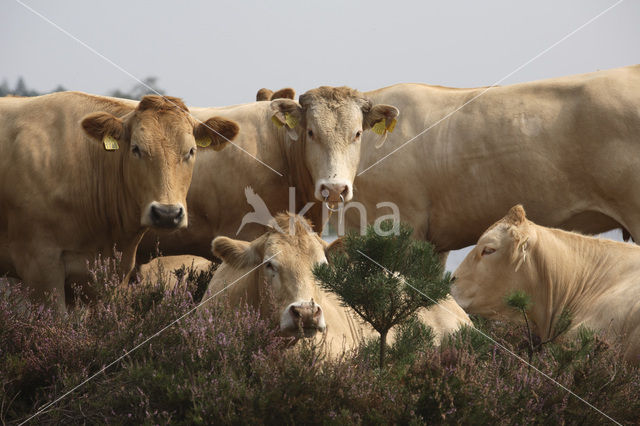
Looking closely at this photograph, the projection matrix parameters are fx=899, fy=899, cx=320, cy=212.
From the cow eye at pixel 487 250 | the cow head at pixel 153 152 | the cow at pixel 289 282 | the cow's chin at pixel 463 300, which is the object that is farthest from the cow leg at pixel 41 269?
the cow eye at pixel 487 250

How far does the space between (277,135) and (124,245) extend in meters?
2.13

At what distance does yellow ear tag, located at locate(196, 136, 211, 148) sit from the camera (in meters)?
8.33

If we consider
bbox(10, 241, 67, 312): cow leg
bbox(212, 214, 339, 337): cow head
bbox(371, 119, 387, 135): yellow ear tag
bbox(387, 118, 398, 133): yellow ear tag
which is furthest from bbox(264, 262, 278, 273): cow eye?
bbox(387, 118, 398, 133): yellow ear tag

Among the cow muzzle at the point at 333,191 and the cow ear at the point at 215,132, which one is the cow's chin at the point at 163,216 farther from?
the cow muzzle at the point at 333,191

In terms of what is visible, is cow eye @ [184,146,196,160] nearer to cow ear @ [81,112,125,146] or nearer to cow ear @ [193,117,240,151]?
cow ear @ [193,117,240,151]

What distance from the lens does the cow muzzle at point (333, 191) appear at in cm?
824

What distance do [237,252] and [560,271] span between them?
122 inches

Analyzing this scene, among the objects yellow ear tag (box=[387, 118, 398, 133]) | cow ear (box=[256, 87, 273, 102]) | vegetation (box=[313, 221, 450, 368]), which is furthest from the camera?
cow ear (box=[256, 87, 273, 102])

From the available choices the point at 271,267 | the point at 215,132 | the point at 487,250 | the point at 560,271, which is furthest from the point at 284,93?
the point at 271,267

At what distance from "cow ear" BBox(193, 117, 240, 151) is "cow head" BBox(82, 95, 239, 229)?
0.83 ft

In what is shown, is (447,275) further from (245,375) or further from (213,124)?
(213,124)

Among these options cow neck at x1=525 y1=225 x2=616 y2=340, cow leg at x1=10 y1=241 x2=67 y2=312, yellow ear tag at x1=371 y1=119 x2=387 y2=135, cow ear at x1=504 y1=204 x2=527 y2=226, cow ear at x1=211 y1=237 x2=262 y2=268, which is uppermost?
yellow ear tag at x1=371 y1=119 x2=387 y2=135

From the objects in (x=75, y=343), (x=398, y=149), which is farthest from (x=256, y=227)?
(x=75, y=343)

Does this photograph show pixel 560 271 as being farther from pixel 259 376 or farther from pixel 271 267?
pixel 259 376
